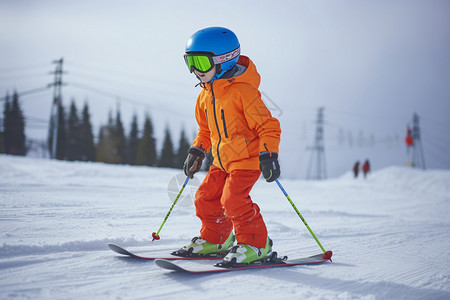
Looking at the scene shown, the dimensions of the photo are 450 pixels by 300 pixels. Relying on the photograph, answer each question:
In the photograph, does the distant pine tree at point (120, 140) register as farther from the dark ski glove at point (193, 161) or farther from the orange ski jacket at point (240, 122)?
the orange ski jacket at point (240, 122)

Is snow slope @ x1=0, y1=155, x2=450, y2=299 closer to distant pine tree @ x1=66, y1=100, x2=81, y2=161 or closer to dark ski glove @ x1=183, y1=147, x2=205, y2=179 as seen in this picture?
dark ski glove @ x1=183, y1=147, x2=205, y2=179

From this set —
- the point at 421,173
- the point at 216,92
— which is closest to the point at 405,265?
the point at 216,92

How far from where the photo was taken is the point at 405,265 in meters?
3.11

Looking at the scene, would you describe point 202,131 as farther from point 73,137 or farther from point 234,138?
point 73,137

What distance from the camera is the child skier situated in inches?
110

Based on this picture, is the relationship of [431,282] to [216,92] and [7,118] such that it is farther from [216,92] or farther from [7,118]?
[7,118]

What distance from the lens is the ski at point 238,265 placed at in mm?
2316

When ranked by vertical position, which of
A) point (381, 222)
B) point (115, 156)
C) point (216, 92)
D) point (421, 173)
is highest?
point (216, 92)

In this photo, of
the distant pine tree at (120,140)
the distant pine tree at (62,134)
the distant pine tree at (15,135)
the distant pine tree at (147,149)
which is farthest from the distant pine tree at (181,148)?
the distant pine tree at (15,135)

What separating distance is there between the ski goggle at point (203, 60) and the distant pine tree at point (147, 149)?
38.1 m

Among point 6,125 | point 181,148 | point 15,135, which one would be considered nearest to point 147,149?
point 181,148

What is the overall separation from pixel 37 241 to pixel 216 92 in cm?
190

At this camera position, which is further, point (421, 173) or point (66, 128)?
point (66, 128)

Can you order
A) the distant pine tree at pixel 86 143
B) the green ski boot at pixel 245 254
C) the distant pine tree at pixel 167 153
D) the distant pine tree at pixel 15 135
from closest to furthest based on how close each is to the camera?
the green ski boot at pixel 245 254, the distant pine tree at pixel 15 135, the distant pine tree at pixel 167 153, the distant pine tree at pixel 86 143
